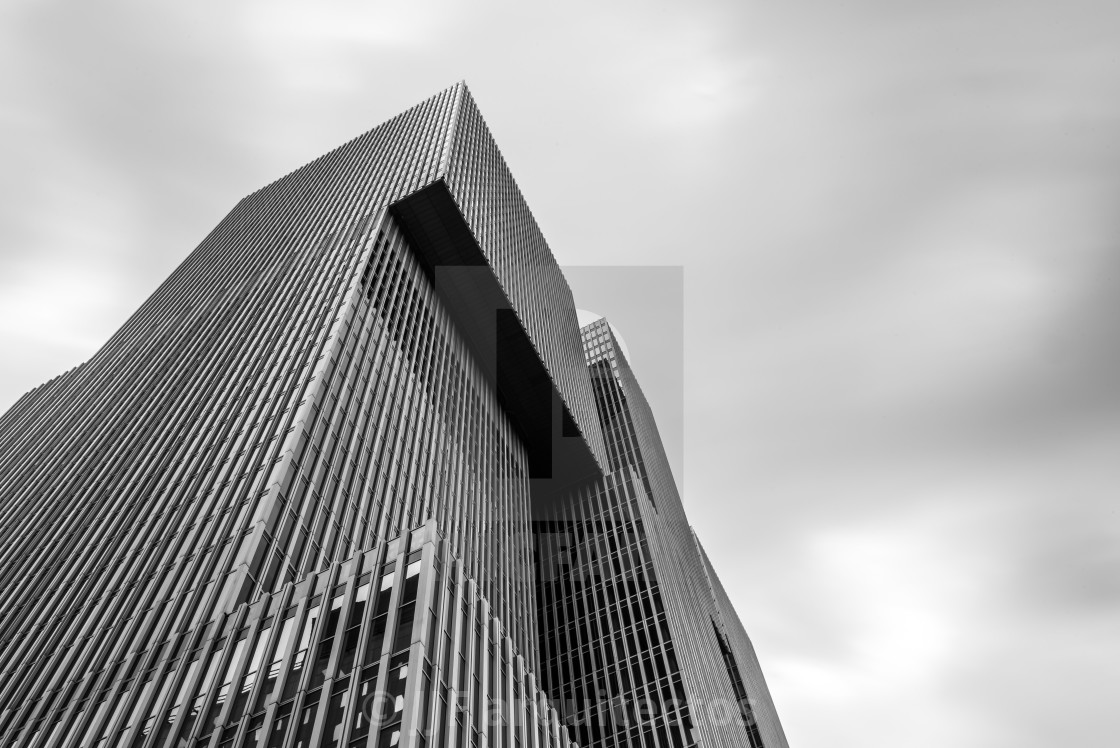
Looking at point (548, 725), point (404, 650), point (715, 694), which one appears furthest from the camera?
point (715, 694)

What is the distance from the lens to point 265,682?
1261 inches

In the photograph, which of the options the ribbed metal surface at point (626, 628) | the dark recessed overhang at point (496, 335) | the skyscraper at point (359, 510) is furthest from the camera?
the dark recessed overhang at point (496, 335)

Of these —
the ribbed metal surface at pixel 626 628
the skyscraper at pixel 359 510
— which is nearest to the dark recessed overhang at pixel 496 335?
the skyscraper at pixel 359 510

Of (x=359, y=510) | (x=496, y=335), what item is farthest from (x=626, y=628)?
(x=359, y=510)

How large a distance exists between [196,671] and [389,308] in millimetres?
40903

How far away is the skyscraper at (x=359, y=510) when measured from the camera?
33875 mm

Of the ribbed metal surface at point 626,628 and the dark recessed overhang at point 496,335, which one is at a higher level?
the dark recessed overhang at point 496,335

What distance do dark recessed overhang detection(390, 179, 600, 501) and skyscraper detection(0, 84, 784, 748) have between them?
292mm

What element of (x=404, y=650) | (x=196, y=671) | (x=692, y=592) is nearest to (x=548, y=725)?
(x=404, y=650)

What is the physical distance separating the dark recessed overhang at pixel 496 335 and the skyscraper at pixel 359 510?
29 centimetres

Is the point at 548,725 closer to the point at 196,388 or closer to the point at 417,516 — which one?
the point at 417,516

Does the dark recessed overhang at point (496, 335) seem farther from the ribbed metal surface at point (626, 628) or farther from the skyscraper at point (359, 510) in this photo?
the ribbed metal surface at point (626, 628)

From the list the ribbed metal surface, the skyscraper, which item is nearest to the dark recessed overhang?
the skyscraper

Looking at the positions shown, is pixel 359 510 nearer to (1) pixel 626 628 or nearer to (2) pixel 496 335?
(1) pixel 626 628
